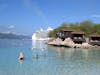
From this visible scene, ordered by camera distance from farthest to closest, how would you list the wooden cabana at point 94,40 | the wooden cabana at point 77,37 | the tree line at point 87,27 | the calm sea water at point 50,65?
the tree line at point 87,27, the wooden cabana at point 77,37, the wooden cabana at point 94,40, the calm sea water at point 50,65

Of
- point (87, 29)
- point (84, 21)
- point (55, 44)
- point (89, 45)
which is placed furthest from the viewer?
point (84, 21)

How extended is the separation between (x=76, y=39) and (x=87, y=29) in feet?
89.0

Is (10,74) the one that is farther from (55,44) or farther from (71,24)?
(71,24)

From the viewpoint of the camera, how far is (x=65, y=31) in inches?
3944

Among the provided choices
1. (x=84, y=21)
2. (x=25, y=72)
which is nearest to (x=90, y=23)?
(x=84, y=21)

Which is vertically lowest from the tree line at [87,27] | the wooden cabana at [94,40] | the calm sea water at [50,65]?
the calm sea water at [50,65]

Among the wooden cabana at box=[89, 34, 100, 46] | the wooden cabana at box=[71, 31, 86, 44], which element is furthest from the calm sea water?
the wooden cabana at box=[71, 31, 86, 44]

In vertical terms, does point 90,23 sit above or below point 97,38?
above

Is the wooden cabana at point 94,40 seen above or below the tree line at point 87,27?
below

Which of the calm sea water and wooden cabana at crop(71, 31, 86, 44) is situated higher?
wooden cabana at crop(71, 31, 86, 44)

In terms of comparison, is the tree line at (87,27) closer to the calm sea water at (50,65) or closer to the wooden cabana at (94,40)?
the wooden cabana at (94,40)

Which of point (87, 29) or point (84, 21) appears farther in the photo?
point (84, 21)

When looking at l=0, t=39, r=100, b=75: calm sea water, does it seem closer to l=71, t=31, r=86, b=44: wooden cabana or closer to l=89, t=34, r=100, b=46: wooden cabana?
l=89, t=34, r=100, b=46: wooden cabana

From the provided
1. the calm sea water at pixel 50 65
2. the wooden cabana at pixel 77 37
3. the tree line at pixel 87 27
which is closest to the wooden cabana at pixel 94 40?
the wooden cabana at pixel 77 37
